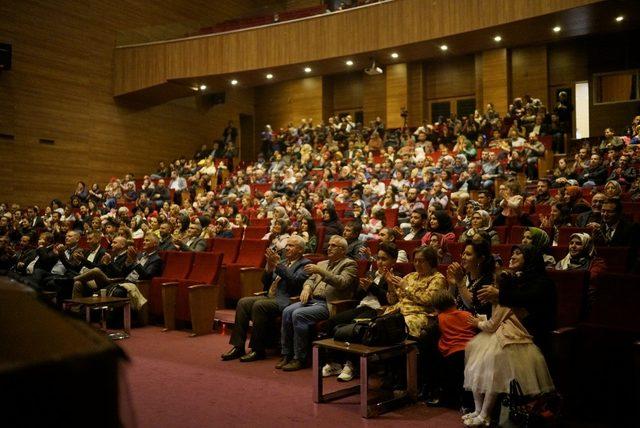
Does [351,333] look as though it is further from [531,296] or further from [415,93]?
[415,93]

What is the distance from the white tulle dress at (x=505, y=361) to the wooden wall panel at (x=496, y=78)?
9.99m

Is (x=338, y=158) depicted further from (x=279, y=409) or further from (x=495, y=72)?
(x=279, y=409)

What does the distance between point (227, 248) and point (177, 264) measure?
61 cm

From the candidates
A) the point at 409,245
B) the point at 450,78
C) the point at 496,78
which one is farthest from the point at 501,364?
the point at 450,78

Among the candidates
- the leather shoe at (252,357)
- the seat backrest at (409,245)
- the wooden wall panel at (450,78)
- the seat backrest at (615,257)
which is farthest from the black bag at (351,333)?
the wooden wall panel at (450,78)

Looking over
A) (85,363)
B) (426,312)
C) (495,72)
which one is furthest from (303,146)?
(85,363)

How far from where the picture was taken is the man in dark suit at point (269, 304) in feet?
13.1

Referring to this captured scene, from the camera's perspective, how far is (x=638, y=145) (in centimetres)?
648

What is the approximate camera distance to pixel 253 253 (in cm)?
573

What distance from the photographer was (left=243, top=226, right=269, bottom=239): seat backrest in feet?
21.7

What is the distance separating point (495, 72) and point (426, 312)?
9.95m

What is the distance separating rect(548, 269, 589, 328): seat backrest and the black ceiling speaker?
35.4ft

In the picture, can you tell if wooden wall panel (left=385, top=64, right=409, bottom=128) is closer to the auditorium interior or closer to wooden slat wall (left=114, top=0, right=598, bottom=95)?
the auditorium interior

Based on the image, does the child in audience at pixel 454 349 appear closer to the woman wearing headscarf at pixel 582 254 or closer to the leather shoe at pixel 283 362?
the woman wearing headscarf at pixel 582 254
